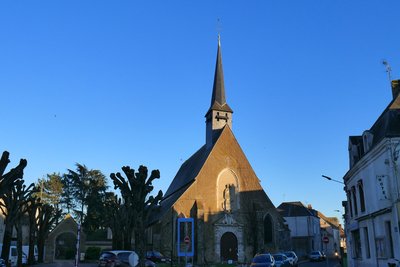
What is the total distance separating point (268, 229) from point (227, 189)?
6130 mm

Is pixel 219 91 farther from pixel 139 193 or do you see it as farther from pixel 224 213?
pixel 139 193

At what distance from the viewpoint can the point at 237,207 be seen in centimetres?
4334

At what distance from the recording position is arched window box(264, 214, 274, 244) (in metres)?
42.5

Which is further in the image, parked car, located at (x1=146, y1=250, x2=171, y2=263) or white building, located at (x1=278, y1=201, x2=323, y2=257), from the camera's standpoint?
white building, located at (x1=278, y1=201, x2=323, y2=257)

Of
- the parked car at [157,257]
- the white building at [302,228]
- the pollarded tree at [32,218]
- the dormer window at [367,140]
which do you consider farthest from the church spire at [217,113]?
the dormer window at [367,140]

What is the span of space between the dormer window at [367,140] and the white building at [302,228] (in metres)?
40.9

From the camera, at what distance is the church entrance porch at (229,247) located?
41.0 meters

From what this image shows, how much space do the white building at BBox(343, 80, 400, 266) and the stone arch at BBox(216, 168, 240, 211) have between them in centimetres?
1776

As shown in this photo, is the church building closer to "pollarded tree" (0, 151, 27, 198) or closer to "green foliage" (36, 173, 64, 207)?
"pollarded tree" (0, 151, 27, 198)

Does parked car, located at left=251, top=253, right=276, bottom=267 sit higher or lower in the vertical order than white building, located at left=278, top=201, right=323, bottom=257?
lower

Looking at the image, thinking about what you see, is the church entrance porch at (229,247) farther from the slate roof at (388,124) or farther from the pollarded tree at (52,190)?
the pollarded tree at (52,190)

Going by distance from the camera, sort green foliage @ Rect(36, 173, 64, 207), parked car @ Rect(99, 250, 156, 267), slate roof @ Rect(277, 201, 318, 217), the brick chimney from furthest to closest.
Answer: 1. green foliage @ Rect(36, 173, 64, 207)
2. slate roof @ Rect(277, 201, 318, 217)
3. the brick chimney
4. parked car @ Rect(99, 250, 156, 267)

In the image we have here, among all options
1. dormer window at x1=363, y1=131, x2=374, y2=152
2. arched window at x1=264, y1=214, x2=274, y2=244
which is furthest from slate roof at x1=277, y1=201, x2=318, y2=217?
dormer window at x1=363, y1=131, x2=374, y2=152

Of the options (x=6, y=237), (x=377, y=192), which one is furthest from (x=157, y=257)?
(x=377, y=192)
